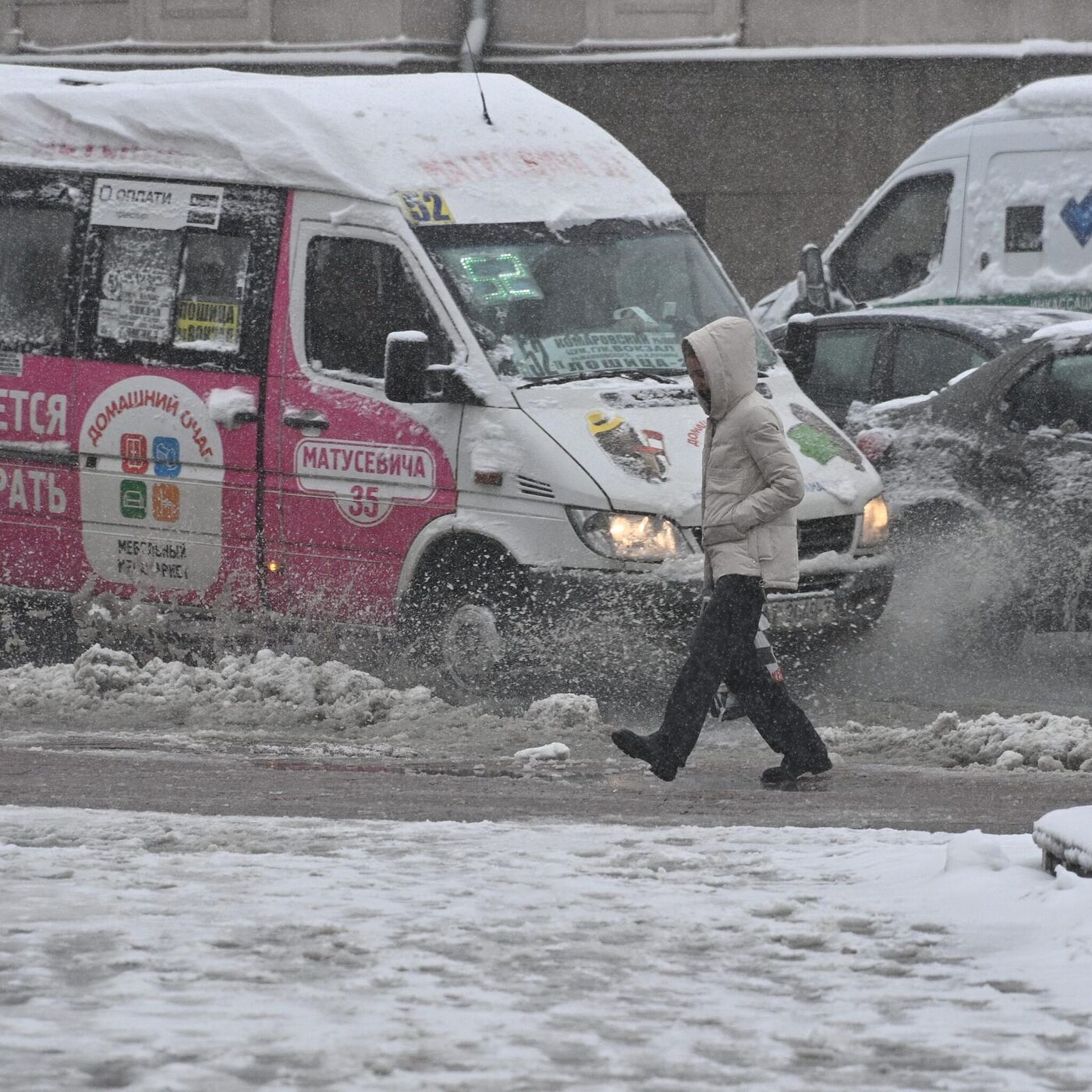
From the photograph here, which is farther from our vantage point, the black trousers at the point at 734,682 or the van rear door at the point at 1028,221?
the van rear door at the point at 1028,221

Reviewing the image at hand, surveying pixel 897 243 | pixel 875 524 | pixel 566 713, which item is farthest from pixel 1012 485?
pixel 897 243

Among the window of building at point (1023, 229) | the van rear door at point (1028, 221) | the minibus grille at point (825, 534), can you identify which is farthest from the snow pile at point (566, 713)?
the window of building at point (1023, 229)

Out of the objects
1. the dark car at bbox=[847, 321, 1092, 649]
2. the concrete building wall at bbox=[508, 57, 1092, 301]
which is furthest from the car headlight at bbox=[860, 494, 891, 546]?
the concrete building wall at bbox=[508, 57, 1092, 301]

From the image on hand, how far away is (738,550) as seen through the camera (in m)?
7.38

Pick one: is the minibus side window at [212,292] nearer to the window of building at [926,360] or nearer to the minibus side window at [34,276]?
the minibus side window at [34,276]

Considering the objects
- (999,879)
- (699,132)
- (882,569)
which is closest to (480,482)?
(882,569)

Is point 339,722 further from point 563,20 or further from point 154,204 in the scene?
point 563,20

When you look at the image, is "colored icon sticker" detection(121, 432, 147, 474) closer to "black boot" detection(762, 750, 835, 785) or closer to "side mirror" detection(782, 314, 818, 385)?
"side mirror" detection(782, 314, 818, 385)

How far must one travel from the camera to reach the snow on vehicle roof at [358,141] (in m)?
9.42

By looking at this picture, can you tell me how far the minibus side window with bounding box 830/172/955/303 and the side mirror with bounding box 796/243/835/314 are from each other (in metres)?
0.61

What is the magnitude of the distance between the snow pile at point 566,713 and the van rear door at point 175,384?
5.01ft

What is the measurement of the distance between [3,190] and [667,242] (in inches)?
119

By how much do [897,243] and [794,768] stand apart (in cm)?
793

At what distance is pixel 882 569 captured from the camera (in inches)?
364
